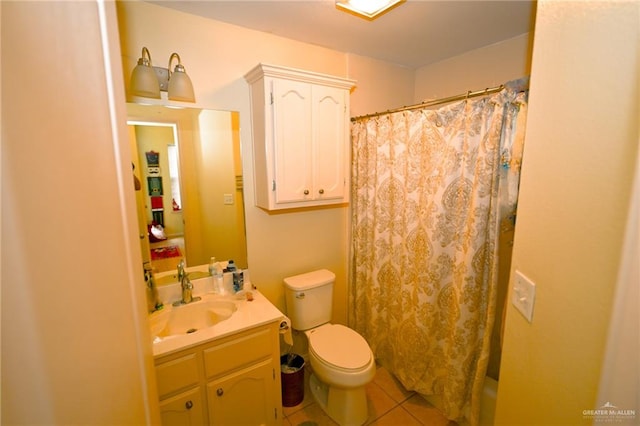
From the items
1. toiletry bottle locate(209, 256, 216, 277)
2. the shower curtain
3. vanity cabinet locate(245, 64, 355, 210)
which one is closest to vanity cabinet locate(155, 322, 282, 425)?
toiletry bottle locate(209, 256, 216, 277)

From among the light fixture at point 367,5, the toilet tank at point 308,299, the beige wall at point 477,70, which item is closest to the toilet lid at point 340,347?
the toilet tank at point 308,299

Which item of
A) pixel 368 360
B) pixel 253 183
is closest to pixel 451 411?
pixel 368 360

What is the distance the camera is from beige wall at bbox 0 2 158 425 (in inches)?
11.9

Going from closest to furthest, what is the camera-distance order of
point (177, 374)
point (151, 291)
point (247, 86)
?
point (177, 374) → point (151, 291) → point (247, 86)

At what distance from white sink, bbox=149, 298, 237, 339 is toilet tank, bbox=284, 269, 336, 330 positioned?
0.43 meters

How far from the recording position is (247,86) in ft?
5.79

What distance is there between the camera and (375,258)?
2.05 m

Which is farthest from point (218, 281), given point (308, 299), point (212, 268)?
point (308, 299)

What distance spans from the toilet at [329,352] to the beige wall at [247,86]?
194 mm

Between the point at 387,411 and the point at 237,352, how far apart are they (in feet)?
3.69

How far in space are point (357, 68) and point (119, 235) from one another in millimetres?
2081

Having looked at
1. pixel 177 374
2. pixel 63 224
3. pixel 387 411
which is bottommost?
pixel 387 411

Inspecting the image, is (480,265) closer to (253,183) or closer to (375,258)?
(375,258)

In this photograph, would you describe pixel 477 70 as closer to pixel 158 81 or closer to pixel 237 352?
pixel 158 81
